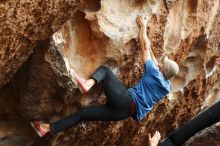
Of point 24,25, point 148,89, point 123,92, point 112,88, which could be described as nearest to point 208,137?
point 148,89

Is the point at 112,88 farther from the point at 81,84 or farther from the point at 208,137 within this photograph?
the point at 208,137

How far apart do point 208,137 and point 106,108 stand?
1.13m

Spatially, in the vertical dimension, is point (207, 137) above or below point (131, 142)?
above

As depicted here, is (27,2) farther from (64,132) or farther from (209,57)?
(209,57)

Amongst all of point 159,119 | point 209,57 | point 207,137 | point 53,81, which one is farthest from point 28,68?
point 209,57

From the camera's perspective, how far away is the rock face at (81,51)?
4.29 meters

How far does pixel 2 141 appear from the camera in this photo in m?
5.22

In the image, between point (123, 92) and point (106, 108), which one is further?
point (106, 108)

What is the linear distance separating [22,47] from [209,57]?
11.4ft

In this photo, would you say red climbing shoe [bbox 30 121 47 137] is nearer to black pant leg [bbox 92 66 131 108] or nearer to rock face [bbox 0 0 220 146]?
rock face [bbox 0 0 220 146]

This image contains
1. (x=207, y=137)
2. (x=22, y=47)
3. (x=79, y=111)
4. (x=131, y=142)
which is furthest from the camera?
(x=131, y=142)

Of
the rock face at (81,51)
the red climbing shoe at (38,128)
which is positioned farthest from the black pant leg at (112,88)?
the red climbing shoe at (38,128)

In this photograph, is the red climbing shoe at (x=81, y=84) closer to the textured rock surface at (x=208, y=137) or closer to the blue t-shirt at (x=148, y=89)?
the blue t-shirt at (x=148, y=89)

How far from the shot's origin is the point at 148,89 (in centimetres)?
512
